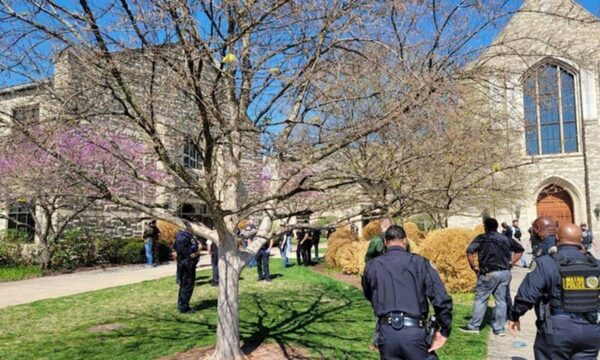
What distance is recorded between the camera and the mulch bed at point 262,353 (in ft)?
19.2

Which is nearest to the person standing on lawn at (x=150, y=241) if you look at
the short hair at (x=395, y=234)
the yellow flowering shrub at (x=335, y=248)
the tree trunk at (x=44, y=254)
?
the tree trunk at (x=44, y=254)

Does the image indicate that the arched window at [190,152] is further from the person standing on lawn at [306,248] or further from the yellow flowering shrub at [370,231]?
the yellow flowering shrub at [370,231]

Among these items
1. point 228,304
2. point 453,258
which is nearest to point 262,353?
point 228,304

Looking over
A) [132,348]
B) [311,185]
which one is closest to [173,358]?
[132,348]

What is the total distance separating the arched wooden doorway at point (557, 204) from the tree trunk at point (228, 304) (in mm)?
30289

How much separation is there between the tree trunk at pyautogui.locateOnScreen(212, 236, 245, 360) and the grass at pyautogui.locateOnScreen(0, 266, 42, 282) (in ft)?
35.7

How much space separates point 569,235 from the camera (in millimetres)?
4148

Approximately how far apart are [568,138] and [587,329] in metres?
31.5

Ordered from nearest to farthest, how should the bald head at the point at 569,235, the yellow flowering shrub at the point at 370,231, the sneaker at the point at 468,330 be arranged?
the bald head at the point at 569,235 < the sneaker at the point at 468,330 < the yellow flowering shrub at the point at 370,231

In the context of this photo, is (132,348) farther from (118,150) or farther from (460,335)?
(460,335)

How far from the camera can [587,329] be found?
153 inches

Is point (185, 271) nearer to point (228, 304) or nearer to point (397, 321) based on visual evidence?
point (228, 304)

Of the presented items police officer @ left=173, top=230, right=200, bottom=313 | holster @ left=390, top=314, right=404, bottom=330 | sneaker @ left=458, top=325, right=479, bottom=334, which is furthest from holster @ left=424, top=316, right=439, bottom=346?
police officer @ left=173, top=230, right=200, bottom=313

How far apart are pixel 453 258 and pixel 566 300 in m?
7.11
